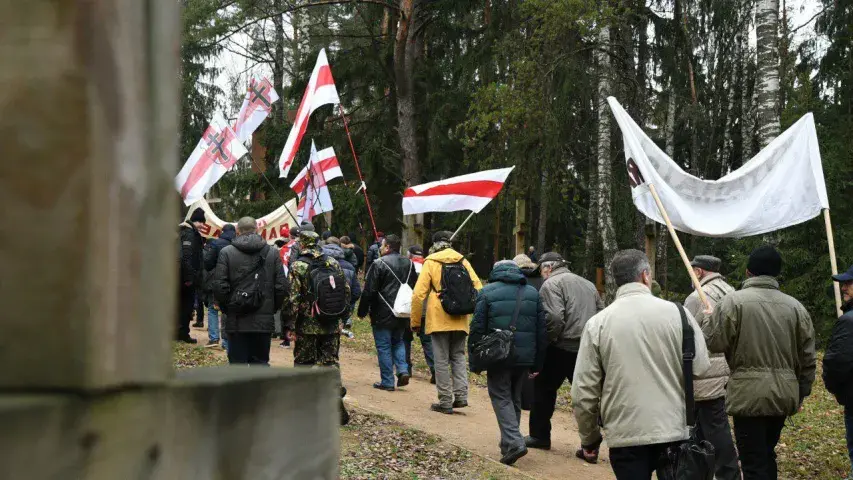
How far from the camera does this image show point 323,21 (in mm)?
29156

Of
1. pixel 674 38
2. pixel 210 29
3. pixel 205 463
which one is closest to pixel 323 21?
pixel 210 29

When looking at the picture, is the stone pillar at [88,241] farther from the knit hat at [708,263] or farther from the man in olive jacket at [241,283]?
the man in olive jacket at [241,283]

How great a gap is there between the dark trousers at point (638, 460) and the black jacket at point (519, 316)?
320 cm

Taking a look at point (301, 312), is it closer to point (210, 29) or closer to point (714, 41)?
point (210, 29)

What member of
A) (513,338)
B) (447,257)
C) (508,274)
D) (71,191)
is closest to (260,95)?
(447,257)

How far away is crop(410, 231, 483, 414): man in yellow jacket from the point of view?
32.7ft

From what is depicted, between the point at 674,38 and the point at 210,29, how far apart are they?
1185 cm

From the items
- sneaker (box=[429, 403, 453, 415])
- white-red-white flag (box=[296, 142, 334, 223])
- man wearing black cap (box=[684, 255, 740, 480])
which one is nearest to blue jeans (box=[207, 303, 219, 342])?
Answer: white-red-white flag (box=[296, 142, 334, 223])

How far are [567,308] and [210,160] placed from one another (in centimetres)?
799

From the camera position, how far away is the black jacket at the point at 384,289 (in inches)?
437

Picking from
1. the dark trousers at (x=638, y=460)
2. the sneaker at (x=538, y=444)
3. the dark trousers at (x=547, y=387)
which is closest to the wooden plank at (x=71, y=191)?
the dark trousers at (x=638, y=460)

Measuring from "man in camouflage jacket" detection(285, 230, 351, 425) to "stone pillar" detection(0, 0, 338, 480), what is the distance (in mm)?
7591

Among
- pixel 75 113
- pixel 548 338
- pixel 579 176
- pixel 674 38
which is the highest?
pixel 674 38

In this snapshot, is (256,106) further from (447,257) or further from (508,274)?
(508,274)
